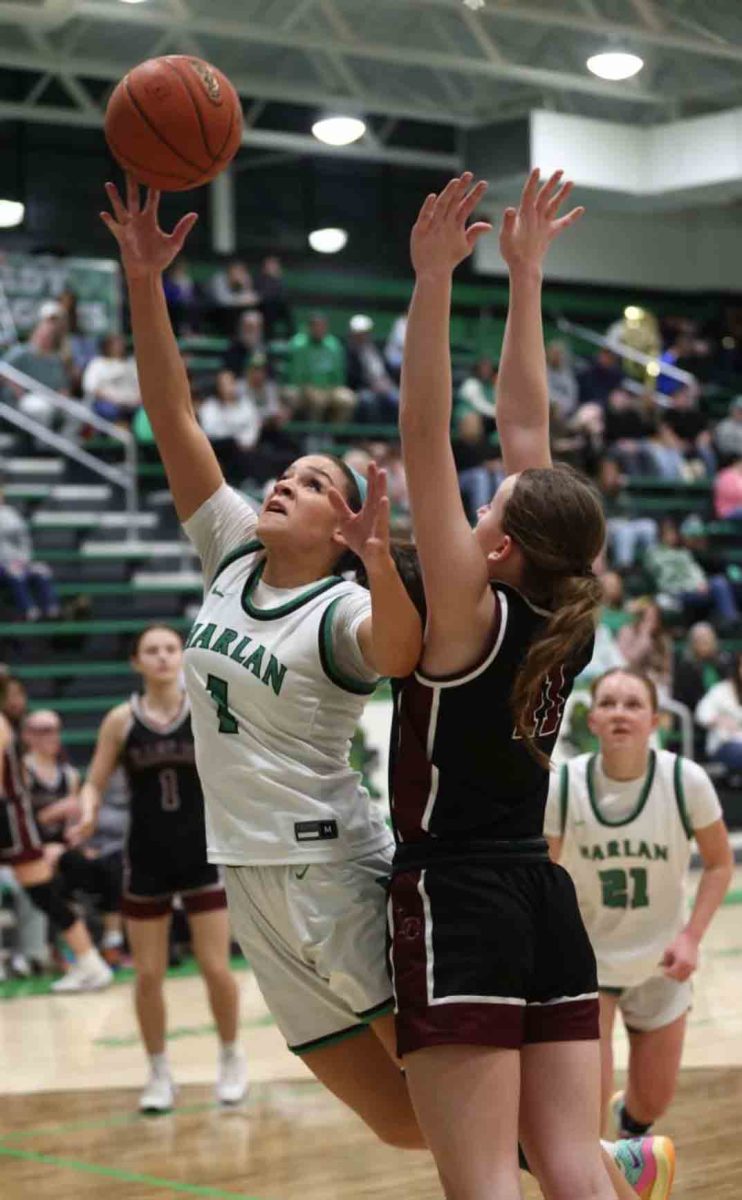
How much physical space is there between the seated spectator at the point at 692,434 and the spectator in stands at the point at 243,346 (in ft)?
14.0

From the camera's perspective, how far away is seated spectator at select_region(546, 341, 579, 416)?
1792cm

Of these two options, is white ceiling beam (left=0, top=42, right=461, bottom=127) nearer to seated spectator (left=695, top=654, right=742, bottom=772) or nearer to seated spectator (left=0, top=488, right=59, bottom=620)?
seated spectator (left=0, top=488, right=59, bottom=620)

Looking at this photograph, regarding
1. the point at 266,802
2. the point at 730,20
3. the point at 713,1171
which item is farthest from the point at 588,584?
the point at 730,20

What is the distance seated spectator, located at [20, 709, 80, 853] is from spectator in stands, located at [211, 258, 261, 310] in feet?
26.6

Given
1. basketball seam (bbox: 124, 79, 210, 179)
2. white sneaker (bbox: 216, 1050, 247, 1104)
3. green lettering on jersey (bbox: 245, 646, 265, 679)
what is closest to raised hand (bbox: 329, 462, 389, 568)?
green lettering on jersey (bbox: 245, 646, 265, 679)

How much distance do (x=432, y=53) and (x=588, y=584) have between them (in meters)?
12.7

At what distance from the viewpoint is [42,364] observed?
48.3 ft

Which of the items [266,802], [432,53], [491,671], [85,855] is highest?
[432,53]

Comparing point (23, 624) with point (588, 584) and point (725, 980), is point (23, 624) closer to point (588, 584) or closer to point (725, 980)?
point (725, 980)

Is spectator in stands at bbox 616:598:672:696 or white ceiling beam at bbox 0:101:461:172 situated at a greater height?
white ceiling beam at bbox 0:101:461:172

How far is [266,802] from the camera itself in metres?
3.45

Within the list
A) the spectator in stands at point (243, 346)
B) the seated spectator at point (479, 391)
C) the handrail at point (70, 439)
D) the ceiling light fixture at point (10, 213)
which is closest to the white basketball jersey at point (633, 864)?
the handrail at point (70, 439)

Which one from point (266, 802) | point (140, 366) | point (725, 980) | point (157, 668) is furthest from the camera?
point (725, 980)

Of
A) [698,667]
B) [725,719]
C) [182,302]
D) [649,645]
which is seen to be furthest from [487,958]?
[182,302]
